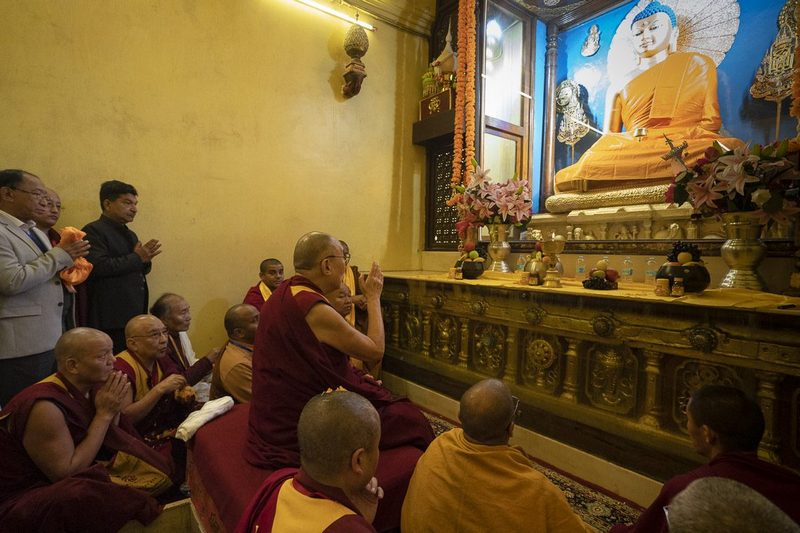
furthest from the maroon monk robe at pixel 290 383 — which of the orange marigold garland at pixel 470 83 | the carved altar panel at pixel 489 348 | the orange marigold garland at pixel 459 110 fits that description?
the orange marigold garland at pixel 470 83

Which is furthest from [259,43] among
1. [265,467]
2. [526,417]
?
[526,417]

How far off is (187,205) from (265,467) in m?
3.13

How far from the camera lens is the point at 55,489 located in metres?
1.71

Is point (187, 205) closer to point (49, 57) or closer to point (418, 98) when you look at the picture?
point (49, 57)

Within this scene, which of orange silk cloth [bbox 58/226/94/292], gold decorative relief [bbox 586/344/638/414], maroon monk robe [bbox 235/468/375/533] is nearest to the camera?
maroon monk robe [bbox 235/468/375/533]

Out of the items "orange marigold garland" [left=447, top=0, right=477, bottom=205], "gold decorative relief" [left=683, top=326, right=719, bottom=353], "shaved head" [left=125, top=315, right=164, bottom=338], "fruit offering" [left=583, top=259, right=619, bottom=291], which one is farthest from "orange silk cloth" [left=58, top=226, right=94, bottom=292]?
"gold decorative relief" [left=683, top=326, right=719, bottom=353]

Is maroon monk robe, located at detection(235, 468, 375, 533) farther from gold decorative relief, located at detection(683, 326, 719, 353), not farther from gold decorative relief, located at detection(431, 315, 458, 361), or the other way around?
gold decorative relief, located at detection(431, 315, 458, 361)

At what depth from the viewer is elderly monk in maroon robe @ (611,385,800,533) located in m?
1.23

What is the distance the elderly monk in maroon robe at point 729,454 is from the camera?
1229 mm

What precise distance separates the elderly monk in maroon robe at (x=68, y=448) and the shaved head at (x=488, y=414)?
5.59 ft

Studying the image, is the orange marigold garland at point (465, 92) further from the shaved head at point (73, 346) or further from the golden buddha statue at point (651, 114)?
the shaved head at point (73, 346)

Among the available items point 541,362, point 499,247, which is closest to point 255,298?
point 499,247

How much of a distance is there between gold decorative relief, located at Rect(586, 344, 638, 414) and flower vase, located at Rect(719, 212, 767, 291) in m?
0.80

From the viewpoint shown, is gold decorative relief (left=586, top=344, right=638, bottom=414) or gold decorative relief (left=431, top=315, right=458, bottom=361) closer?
gold decorative relief (left=586, top=344, right=638, bottom=414)
